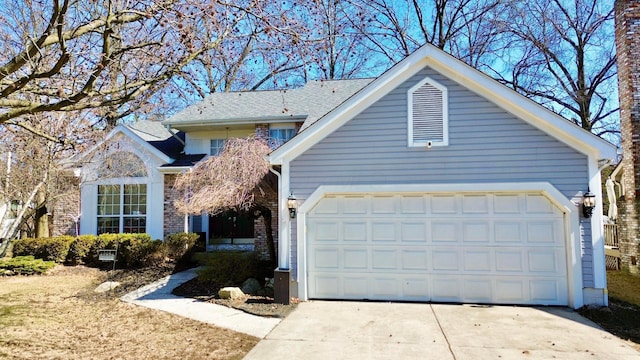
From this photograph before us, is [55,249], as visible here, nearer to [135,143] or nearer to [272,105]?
[135,143]

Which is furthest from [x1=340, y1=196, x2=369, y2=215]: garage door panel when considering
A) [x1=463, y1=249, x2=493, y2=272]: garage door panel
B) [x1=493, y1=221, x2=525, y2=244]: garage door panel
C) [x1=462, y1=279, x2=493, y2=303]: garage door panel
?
[x1=493, y1=221, x2=525, y2=244]: garage door panel

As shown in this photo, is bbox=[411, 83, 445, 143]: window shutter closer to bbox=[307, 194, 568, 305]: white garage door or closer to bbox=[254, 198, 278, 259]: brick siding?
bbox=[307, 194, 568, 305]: white garage door

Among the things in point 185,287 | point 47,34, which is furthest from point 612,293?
point 47,34

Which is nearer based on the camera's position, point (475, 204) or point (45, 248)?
point (475, 204)

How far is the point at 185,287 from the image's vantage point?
995 cm

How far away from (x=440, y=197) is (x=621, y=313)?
12.7ft

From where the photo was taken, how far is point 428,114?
8531mm

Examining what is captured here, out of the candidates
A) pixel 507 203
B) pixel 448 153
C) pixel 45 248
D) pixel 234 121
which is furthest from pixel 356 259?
pixel 45 248

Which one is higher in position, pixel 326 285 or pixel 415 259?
pixel 415 259

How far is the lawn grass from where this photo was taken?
664 centimetres

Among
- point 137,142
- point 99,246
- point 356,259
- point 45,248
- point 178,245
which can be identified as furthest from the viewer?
point 137,142

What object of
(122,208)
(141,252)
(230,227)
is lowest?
(141,252)

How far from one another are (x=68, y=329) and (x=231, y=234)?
8184 millimetres

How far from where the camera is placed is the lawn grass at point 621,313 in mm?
6645
